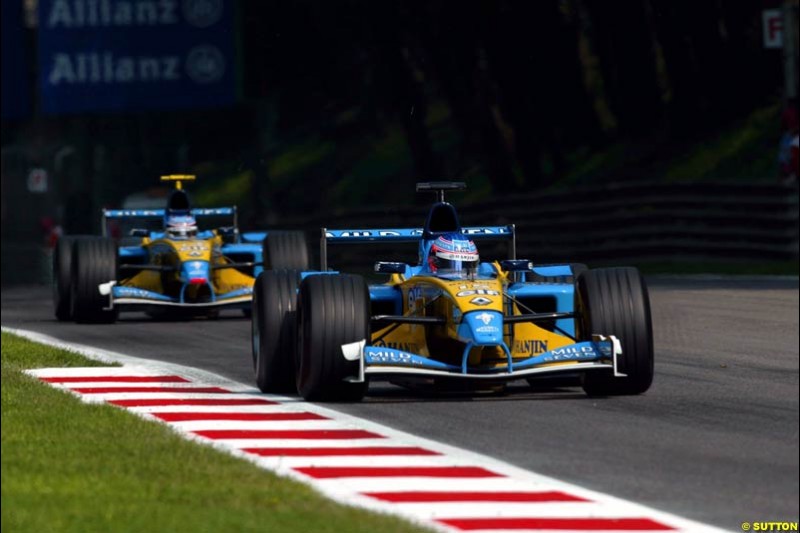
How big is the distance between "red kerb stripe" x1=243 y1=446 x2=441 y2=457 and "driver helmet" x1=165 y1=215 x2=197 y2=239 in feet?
40.7

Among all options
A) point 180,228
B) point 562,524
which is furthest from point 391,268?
point 180,228

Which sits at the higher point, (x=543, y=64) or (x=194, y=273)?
(x=543, y=64)

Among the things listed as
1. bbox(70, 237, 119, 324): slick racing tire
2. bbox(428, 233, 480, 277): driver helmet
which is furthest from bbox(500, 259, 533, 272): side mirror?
bbox(70, 237, 119, 324): slick racing tire

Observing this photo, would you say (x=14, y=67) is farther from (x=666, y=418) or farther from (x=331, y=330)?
(x=666, y=418)

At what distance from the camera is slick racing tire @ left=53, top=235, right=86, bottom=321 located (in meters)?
22.7

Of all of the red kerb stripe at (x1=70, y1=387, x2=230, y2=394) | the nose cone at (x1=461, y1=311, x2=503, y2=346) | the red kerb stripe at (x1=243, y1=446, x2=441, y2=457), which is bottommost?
the red kerb stripe at (x1=70, y1=387, x2=230, y2=394)

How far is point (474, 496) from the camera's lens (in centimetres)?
873

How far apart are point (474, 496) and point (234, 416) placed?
350 cm

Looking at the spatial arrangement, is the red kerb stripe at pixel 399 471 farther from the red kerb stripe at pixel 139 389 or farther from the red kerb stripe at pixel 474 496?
the red kerb stripe at pixel 139 389

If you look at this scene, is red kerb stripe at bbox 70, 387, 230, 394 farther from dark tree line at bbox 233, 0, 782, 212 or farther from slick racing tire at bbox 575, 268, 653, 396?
dark tree line at bbox 233, 0, 782, 212

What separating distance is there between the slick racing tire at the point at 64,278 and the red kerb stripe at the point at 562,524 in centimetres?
1498

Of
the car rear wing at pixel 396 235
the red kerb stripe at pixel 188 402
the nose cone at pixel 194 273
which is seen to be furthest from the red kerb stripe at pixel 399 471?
the nose cone at pixel 194 273

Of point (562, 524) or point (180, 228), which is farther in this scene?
point (180, 228)

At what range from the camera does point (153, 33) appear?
140ft
